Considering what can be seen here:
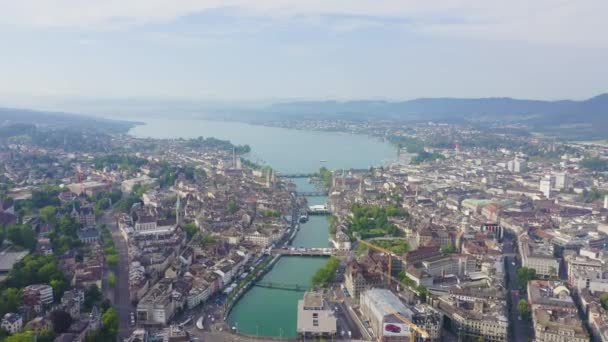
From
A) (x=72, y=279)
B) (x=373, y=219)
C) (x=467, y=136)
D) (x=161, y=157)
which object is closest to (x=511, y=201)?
(x=373, y=219)

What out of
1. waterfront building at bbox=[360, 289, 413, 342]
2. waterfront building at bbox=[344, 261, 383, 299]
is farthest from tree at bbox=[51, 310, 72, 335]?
waterfront building at bbox=[344, 261, 383, 299]

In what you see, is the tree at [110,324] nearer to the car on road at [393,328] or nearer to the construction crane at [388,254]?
the car on road at [393,328]

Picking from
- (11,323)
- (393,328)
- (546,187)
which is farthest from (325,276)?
(546,187)

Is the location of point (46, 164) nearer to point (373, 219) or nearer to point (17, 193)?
point (17, 193)

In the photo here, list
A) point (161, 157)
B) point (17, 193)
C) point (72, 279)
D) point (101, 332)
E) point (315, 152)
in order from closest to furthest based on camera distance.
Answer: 1. point (101, 332)
2. point (72, 279)
3. point (17, 193)
4. point (161, 157)
5. point (315, 152)

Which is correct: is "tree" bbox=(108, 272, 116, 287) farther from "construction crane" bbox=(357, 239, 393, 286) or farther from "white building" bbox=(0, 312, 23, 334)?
"construction crane" bbox=(357, 239, 393, 286)
